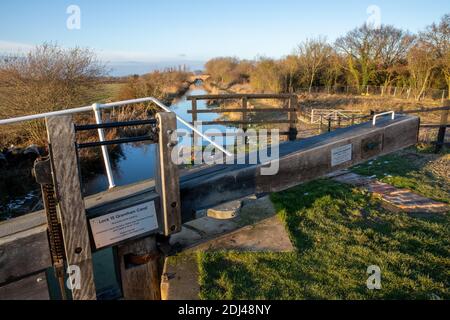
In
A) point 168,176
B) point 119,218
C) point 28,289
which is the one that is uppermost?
point 168,176

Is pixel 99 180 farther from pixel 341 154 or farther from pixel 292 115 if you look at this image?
pixel 341 154

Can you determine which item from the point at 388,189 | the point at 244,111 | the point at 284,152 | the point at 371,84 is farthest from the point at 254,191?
the point at 371,84

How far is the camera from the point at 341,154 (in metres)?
2.99

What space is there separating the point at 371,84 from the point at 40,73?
32289mm

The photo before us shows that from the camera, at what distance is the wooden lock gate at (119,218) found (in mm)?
1912

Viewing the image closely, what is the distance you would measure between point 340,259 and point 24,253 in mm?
2958

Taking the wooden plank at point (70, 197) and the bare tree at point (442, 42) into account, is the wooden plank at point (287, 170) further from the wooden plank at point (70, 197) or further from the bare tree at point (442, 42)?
the bare tree at point (442, 42)

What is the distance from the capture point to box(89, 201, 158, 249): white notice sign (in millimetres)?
2127

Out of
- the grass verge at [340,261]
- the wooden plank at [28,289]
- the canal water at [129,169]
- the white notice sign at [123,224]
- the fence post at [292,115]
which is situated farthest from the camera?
the canal water at [129,169]

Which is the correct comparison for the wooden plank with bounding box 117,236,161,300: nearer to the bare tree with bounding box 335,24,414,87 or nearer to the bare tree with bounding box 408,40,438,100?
the bare tree with bounding box 408,40,438,100

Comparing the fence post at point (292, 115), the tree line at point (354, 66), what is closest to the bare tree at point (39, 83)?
the fence post at point (292, 115)

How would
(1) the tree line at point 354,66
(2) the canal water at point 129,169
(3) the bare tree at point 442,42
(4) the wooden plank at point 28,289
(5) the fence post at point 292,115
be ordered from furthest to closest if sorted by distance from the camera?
(1) the tree line at point 354,66 < (3) the bare tree at point 442,42 < (2) the canal water at point 129,169 < (5) the fence post at point 292,115 < (4) the wooden plank at point 28,289

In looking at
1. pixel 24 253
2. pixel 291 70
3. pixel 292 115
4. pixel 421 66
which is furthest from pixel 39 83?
pixel 421 66

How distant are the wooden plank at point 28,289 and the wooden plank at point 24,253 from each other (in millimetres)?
90
